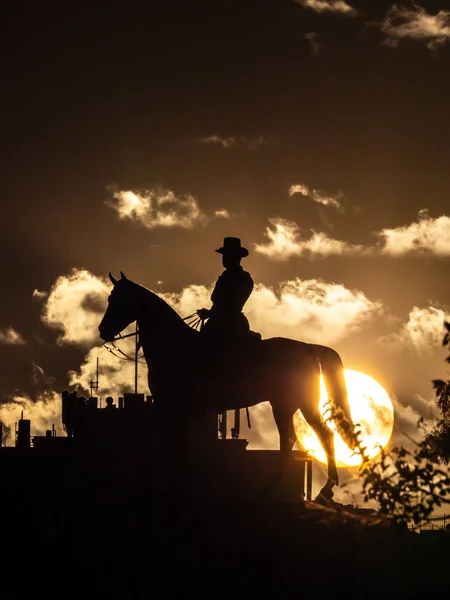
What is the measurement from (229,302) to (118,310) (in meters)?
→ 2.07

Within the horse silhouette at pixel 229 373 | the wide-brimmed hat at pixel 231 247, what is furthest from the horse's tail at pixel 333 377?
the wide-brimmed hat at pixel 231 247

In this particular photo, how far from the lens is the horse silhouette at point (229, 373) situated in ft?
65.8

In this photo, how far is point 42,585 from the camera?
1677cm

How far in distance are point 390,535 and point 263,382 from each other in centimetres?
380

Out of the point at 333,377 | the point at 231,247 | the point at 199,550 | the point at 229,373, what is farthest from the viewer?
the point at 231,247

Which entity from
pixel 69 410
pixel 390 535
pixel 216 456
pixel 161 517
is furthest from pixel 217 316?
pixel 69 410

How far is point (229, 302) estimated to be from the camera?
20.6 meters

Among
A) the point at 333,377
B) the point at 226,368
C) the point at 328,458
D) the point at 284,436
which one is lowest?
the point at 328,458

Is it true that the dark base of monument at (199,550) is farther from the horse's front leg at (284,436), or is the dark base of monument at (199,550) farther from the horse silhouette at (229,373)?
the horse silhouette at (229,373)

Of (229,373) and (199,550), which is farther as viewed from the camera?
(229,373)

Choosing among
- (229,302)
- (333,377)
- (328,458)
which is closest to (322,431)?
(328,458)

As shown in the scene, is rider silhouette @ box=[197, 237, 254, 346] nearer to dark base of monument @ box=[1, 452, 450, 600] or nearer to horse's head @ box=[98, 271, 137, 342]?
horse's head @ box=[98, 271, 137, 342]

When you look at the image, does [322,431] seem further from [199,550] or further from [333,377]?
[199,550]

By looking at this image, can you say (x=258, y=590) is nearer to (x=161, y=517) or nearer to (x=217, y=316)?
(x=161, y=517)
